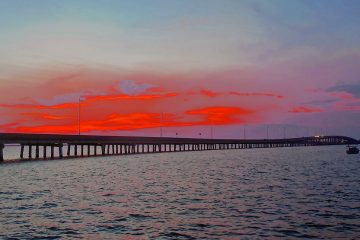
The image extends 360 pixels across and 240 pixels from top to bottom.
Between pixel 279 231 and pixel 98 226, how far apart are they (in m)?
9.40

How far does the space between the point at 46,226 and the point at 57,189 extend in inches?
762

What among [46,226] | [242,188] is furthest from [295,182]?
[46,226]

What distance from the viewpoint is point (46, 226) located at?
995 inches

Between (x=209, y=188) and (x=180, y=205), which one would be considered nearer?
(x=180, y=205)

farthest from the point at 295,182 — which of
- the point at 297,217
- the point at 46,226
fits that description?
the point at 46,226

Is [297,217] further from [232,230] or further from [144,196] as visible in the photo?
[144,196]

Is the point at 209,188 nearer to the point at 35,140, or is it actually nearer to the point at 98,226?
the point at 98,226

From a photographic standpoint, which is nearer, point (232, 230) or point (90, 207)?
point (232, 230)

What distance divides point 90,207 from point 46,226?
22.2ft

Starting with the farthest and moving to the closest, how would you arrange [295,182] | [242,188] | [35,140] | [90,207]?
[35,140] < [295,182] < [242,188] < [90,207]

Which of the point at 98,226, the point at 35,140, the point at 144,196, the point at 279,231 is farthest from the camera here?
the point at 35,140

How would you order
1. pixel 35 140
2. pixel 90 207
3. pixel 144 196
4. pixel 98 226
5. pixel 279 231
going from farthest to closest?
1. pixel 35 140
2. pixel 144 196
3. pixel 90 207
4. pixel 98 226
5. pixel 279 231

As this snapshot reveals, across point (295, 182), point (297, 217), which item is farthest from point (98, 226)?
point (295, 182)

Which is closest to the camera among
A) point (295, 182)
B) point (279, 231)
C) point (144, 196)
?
point (279, 231)
